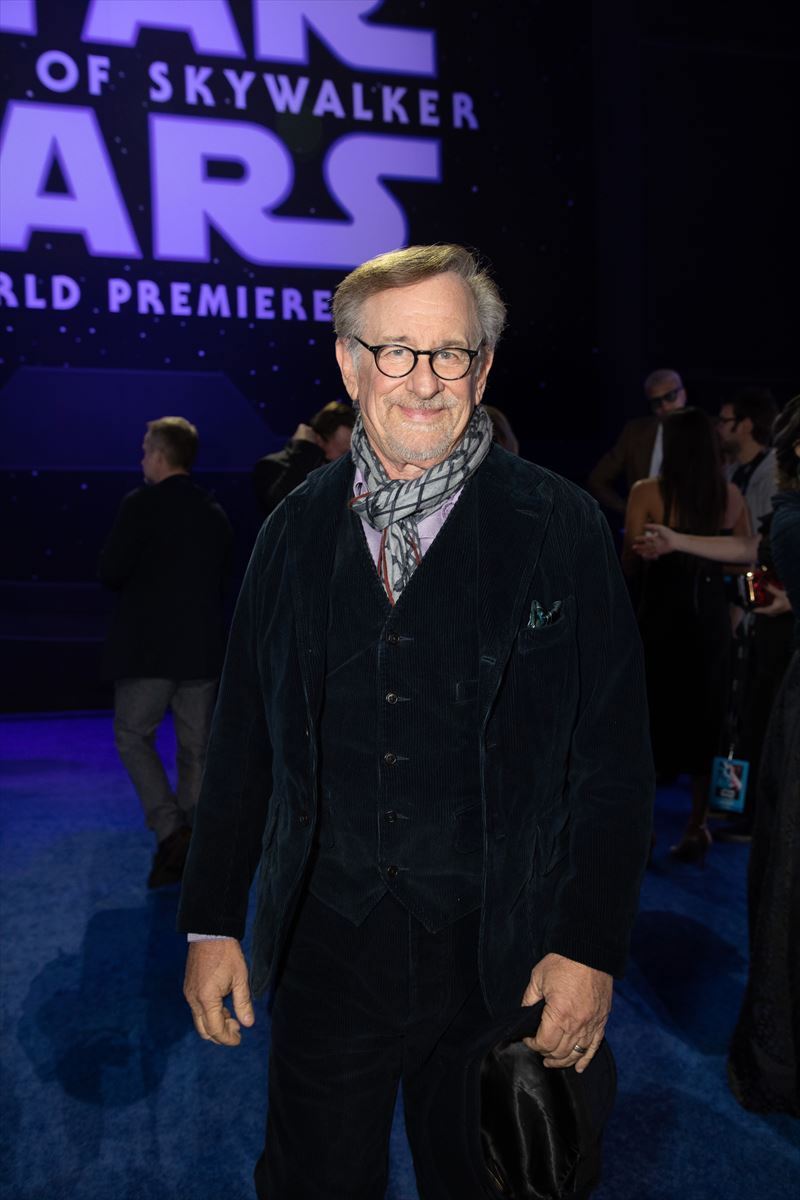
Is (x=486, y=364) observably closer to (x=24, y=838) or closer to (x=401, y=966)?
(x=401, y=966)

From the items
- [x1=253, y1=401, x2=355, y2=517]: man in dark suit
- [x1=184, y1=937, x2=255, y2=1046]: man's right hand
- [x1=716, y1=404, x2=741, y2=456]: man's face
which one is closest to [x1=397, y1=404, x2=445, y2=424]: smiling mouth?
[x1=184, y1=937, x2=255, y2=1046]: man's right hand

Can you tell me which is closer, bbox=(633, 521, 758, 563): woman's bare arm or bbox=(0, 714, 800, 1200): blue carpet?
bbox=(0, 714, 800, 1200): blue carpet

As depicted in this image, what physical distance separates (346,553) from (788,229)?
7924mm

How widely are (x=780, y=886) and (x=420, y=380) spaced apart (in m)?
1.75

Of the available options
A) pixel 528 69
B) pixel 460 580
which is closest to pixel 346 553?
pixel 460 580

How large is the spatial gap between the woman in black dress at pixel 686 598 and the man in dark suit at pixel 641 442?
4.57 feet

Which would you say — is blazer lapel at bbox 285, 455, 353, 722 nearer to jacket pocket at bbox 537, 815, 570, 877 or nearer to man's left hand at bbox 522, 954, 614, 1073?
jacket pocket at bbox 537, 815, 570, 877

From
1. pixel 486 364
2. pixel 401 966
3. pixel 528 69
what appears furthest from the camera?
pixel 528 69

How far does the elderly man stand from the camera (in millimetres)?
1627

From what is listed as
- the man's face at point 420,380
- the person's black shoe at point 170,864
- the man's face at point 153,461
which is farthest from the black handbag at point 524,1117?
the man's face at point 153,461

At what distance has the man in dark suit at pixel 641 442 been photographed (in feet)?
20.1

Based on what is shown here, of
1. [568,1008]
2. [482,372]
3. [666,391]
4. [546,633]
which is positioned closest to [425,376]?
[482,372]

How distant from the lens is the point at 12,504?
7629mm

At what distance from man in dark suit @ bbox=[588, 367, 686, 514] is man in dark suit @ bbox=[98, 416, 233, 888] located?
250 centimetres
